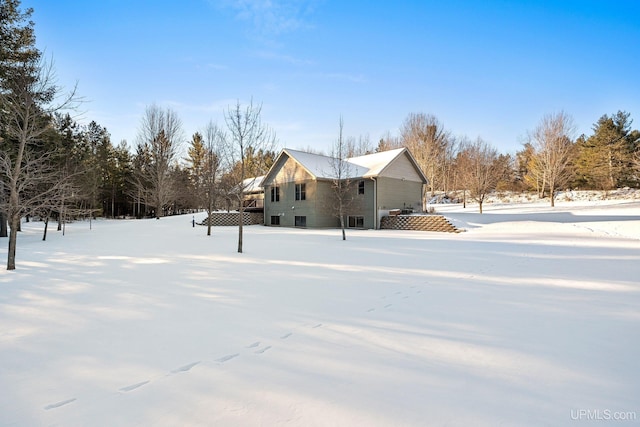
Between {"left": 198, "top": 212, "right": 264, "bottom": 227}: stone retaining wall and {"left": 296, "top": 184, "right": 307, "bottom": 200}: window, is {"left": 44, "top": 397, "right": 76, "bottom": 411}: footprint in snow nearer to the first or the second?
{"left": 296, "top": 184, "right": 307, "bottom": 200}: window

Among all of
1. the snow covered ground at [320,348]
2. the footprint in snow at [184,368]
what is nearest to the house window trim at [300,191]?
the snow covered ground at [320,348]

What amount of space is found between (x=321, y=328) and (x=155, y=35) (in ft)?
47.2

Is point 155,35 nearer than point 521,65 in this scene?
Yes

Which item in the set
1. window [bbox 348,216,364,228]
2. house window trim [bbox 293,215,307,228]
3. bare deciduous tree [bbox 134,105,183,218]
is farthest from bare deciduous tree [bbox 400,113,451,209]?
bare deciduous tree [bbox 134,105,183,218]

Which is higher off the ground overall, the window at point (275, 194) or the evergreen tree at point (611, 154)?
the evergreen tree at point (611, 154)

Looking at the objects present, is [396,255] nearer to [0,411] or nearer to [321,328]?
[321,328]

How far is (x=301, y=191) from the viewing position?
2533 cm

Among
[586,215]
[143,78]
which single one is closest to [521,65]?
[586,215]

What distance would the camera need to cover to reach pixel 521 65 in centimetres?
1664

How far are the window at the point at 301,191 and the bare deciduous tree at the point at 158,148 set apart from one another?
60.2 ft

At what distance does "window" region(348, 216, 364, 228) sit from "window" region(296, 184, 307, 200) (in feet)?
13.4

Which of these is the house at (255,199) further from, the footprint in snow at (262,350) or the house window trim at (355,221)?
the footprint in snow at (262,350)

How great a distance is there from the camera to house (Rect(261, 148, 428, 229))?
23062 mm

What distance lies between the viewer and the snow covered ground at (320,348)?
7.77 feet
